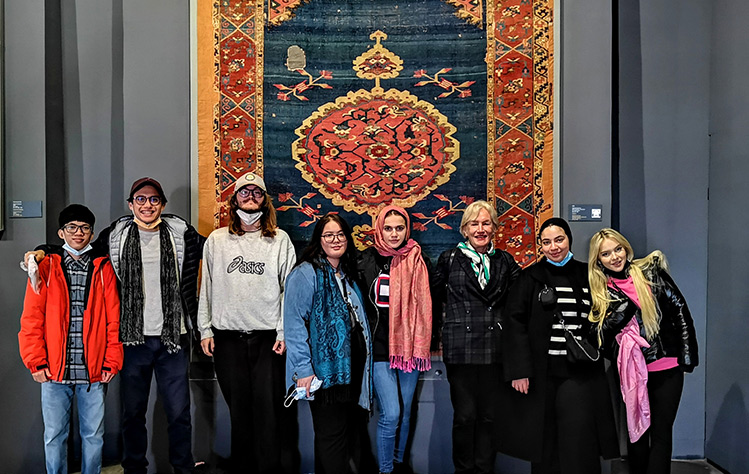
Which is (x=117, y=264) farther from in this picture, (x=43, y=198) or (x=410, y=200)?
(x=410, y=200)

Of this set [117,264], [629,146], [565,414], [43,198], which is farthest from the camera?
[629,146]

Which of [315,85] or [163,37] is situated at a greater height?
[163,37]

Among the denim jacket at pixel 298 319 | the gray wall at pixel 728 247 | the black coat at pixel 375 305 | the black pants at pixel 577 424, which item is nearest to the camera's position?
the denim jacket at pixel 298 319

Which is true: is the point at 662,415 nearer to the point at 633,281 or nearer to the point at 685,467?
the point at 633,281

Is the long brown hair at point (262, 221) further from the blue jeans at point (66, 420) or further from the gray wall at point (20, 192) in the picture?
the gray wall at point (20, 192)

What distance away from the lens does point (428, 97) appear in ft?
11.0

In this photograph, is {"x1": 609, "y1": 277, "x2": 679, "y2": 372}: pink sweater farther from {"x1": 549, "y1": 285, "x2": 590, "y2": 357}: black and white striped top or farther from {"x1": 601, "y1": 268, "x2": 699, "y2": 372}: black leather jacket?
{"x1": 549, "y1": 285, "x2": 590, "y2": 357}: black and white striped top

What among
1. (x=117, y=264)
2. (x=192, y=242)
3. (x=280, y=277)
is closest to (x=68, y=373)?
(x=117, y=264)

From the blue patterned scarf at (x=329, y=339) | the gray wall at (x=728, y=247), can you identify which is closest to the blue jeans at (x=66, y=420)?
the blue patterned scarf at (x=329, y=339)

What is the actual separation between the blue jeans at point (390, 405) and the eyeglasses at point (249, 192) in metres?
1.19

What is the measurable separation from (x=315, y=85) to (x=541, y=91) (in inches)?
60.0

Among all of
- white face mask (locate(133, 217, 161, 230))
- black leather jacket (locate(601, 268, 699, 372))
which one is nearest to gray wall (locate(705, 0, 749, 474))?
black leather jacket (locate(601, 268, 699, 372))

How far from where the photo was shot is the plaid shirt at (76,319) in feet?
8.55

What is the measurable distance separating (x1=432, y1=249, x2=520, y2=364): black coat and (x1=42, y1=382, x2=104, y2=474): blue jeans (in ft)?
6.37
